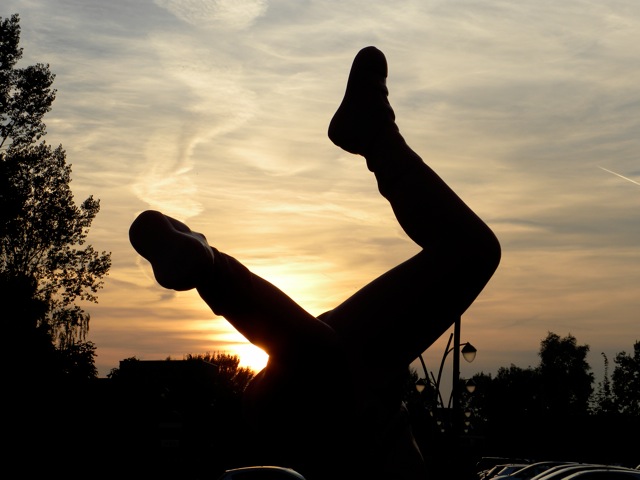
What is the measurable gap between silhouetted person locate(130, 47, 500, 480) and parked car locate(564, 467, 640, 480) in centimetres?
1324

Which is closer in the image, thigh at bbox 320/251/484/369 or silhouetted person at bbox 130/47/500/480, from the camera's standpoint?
silhouetted person at bbox 130/47/500/480

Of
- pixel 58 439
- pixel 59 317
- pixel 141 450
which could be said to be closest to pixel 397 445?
pixel 58 439

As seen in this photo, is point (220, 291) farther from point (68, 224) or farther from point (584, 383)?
point (584, 383)

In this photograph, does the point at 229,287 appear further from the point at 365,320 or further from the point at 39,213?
the point at 39,213

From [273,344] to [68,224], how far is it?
88.9 feet

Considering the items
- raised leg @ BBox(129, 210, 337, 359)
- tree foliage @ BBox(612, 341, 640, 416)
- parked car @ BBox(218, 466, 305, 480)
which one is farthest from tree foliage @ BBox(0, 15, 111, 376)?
tree foliage @ BBox(612, 341, 640, 416)

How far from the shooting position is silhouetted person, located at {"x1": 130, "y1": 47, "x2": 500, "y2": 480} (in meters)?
3.03

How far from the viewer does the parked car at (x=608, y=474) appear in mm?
15633

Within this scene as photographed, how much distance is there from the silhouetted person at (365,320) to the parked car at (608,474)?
43.4 ft

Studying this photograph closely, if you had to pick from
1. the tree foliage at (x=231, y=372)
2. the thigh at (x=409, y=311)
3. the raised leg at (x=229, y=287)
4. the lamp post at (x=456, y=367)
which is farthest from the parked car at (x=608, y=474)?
the tree foliage at (x=231, y=372)

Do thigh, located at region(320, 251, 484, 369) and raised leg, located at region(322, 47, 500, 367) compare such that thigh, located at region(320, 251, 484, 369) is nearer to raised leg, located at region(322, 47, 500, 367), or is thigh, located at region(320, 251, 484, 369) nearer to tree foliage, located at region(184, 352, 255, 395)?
raised leg, located at region(322, 47, 500, 367)

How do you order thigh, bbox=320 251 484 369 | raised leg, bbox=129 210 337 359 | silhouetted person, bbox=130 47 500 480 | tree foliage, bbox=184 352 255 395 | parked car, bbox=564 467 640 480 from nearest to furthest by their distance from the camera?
raised leg, bbox=129 210 337 359, silhouetted person, bbox=130 47 500 480, thigh, bbox=320 251 484 369, parked car, bbox=564 467 640 480, tree foliage, bbox=184 352 255 395

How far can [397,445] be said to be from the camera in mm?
3486

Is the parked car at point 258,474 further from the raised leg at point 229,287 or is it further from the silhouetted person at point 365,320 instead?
the raised leg at point 229,287
